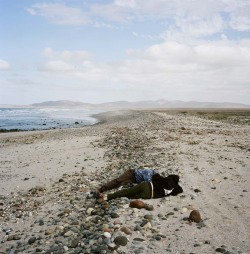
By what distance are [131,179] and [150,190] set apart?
1.11 m

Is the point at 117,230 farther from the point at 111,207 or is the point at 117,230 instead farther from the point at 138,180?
the point at 138,180

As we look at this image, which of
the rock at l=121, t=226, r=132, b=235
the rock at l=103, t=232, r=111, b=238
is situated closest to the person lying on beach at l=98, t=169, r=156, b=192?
the rock at l=121, t=226, r=132, b=235

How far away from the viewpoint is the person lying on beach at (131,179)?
850 cm

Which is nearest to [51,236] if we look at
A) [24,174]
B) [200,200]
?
[200,200]

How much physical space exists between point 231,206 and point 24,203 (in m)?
5.56

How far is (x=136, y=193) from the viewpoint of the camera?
7.80 meters

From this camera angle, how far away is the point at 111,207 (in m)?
7.20

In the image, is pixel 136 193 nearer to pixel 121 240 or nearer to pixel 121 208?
pixel 121 208

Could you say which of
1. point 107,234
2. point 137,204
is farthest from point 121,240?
point 137,204

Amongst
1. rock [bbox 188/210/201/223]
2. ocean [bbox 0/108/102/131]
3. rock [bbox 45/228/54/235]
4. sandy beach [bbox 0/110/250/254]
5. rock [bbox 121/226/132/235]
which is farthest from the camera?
ocean [bbox 0/108/102/131]

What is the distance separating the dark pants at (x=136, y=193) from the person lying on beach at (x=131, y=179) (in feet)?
2.07

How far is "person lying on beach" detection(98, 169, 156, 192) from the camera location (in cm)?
850

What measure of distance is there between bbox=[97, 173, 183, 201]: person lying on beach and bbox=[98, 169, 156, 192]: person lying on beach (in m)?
0.53

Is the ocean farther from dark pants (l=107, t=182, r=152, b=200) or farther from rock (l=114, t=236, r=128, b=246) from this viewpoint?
rock (l=114, t=236, r=128, b=246)
